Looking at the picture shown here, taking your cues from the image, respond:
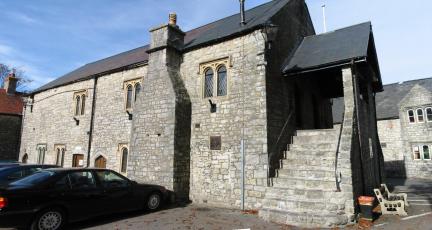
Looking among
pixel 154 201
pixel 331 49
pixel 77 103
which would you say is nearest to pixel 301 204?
pixel 154 201

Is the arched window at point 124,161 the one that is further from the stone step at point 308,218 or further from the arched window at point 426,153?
the arched window at point 426,153

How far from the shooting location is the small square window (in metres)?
11.1

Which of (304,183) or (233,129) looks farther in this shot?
(233,129)

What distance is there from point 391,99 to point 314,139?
21.7 meters

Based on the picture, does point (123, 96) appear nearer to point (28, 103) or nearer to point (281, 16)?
point (281, 16)

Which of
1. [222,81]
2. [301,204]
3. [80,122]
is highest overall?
[222,81]

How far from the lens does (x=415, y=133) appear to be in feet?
78.3

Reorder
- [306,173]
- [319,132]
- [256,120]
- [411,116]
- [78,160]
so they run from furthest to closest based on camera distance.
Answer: [411,116], [78,160], [319,132], [256,120], [306,173]

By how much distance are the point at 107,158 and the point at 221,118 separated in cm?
721

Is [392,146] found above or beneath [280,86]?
beneath

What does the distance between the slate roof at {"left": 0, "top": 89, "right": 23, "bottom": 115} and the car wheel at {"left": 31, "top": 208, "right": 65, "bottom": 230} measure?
21.6 m

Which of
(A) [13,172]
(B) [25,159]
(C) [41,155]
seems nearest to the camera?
(A) [13,172]

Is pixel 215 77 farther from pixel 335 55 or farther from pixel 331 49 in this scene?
pixel 331 49

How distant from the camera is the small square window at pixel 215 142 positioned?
11099 mm
